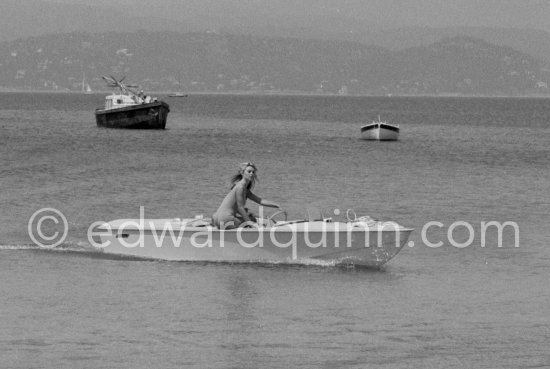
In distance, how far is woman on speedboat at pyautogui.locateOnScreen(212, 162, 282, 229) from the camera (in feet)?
77.7

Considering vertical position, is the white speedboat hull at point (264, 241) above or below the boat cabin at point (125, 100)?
below

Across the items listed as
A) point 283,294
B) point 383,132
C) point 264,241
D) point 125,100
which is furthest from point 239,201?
point 125,100

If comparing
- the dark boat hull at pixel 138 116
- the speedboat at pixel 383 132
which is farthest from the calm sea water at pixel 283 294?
the dark boat hull at pixel 138 116

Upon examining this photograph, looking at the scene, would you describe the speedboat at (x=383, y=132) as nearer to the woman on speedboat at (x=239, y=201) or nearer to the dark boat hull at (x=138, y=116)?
the dark boat hull at (x=138, y=116)

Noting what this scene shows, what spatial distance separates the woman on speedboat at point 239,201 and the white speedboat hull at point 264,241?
22cm

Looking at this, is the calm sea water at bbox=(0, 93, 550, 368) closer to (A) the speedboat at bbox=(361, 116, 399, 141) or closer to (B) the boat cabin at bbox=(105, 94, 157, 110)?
(A) the speedboat at bbox=(361, 116, 399, 141)

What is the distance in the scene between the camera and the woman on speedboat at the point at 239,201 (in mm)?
23672

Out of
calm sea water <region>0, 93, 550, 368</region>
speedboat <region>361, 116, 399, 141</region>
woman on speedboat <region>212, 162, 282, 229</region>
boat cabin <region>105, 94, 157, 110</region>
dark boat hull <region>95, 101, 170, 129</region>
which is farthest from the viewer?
boat cabin <region>105, 94, 157, 110</region>

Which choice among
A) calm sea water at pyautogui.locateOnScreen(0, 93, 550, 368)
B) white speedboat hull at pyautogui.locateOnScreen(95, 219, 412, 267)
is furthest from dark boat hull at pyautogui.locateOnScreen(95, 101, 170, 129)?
white speedboat hull at pyautogui.locateOnScreen(95, 219, 412, 267)

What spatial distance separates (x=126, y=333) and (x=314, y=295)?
442 cm

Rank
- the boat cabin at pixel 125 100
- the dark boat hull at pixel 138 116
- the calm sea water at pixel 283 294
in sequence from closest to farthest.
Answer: the calm sea water at pixel 283 294, the dark boat hull at pixel 138 116, the boat cabin at pixel 125 100

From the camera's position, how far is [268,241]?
2391 centimetres

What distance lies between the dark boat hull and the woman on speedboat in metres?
69.0

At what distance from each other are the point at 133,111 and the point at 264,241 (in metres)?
69.9
